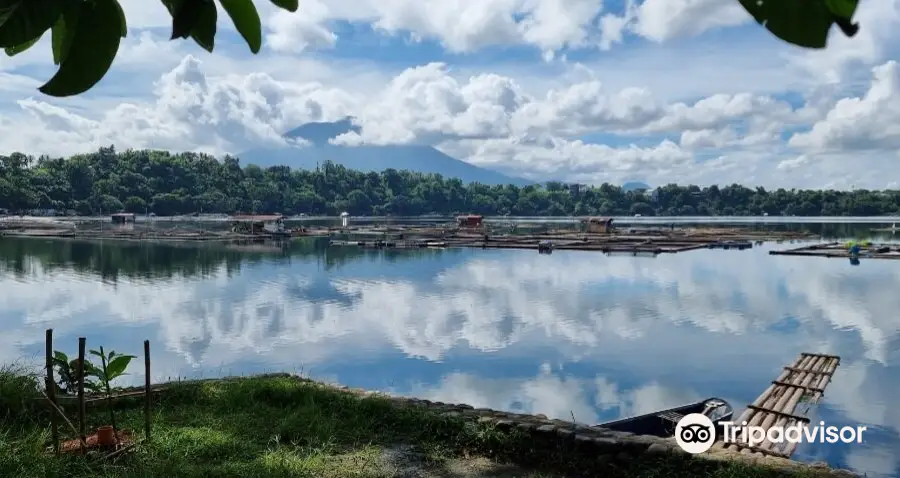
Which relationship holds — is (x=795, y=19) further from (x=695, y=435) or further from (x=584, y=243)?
(x=584, y=243)

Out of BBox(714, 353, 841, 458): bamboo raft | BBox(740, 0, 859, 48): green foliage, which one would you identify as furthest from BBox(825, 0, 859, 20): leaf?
BBox(714, 353, 841, 458): bamboo raft

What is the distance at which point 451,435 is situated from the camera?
12.9ft

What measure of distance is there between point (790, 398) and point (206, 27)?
27.2ft

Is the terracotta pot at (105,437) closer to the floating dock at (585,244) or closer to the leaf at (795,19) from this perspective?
the leaf at (795,19)

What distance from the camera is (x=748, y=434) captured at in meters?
5.85

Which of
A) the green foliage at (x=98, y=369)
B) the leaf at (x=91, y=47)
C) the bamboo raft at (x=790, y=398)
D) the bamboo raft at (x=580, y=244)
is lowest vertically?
the bamboo raft at (x=790, y=398)

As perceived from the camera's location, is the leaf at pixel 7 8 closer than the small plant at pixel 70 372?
Yes

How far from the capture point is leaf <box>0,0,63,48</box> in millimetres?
463

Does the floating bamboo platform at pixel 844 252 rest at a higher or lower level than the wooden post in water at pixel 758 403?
higher

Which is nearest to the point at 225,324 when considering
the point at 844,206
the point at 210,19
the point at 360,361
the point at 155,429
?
the point at 360,361

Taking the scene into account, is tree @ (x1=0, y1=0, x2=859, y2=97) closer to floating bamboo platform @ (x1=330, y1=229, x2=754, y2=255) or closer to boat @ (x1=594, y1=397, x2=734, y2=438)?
boat @ (x1=594, y1=397, x2=734, y2=438)

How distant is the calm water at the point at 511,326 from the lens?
8562 mm

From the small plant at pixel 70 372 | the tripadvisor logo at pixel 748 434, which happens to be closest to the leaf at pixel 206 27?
the tripadvisor logo at pixel 748 434

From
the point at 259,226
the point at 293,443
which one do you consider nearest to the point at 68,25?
the point at 293,443
